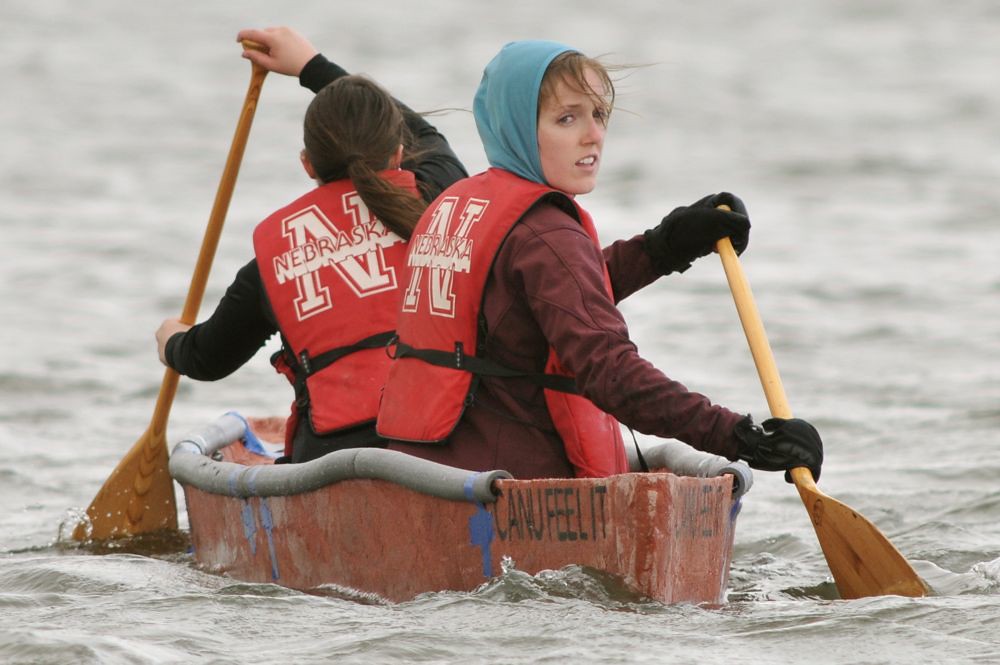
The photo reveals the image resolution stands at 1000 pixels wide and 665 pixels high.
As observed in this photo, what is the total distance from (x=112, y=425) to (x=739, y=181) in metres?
9.12

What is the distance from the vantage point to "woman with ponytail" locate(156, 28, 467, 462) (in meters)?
5.16

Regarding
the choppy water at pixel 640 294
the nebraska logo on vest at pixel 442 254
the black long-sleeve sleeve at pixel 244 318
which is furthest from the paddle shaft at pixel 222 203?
the nebraska logo on vest at pixel 442 254

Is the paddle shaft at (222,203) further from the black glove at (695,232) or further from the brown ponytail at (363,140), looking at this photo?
the black glove at (695,232)

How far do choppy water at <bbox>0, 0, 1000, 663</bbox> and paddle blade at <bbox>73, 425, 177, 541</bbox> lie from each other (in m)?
0.26

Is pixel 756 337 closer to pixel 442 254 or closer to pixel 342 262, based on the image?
pixel 442 254

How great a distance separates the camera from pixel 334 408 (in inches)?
203

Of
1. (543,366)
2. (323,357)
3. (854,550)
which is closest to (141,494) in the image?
(323,357)

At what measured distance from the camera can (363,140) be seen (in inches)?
204

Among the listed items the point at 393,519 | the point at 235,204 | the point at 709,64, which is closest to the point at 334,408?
the point at 393,519

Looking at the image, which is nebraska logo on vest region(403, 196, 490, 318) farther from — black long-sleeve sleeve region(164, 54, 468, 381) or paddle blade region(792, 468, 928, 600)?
paddle blade region(792, 468, 928, 600)

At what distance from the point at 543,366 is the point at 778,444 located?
2.17 feet

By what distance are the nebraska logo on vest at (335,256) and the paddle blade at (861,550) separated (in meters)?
1.45

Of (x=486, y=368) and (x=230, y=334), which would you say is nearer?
(x=486, y=368)

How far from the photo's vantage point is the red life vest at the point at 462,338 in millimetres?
4566
